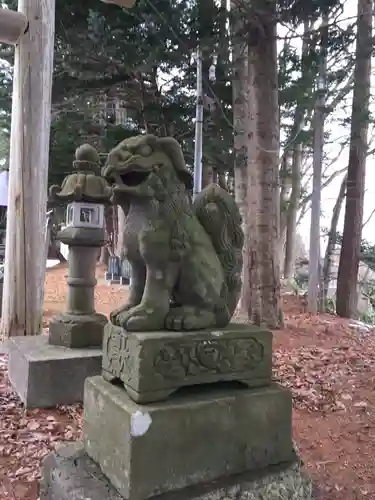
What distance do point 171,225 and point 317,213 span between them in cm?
506

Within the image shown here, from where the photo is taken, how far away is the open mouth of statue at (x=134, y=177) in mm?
1483

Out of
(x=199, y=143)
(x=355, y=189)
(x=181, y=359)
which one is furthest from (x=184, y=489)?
(x=355, y=189)

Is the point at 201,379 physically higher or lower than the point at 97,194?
lower

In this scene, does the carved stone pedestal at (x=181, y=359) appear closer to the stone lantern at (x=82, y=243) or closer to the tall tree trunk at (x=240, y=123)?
the stone lantern at (x=82, y=243)

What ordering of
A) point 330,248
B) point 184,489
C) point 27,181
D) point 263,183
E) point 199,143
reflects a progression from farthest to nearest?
point 330,248 < point 263,183 < point 199,143 < point 27,181 < point 184,489

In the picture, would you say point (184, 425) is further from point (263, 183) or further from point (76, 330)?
point (263, 183)

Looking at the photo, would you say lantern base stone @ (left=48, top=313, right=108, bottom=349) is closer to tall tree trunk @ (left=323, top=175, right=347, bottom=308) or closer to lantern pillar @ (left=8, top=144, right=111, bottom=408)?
lantern pillar @ (left=8, top=144, right=111, bottom=408)

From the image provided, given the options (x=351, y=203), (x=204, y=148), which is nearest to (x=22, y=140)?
(x=204, y=148)

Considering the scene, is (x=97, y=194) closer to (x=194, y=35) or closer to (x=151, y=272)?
(x=151, y=272)

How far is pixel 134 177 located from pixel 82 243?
61.8 inches

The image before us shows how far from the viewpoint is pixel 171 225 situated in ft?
4.99

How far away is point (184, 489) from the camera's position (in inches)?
54.9

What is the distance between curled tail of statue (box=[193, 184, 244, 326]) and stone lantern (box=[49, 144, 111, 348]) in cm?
145

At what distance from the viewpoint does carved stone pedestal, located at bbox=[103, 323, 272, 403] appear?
4.50 ft
